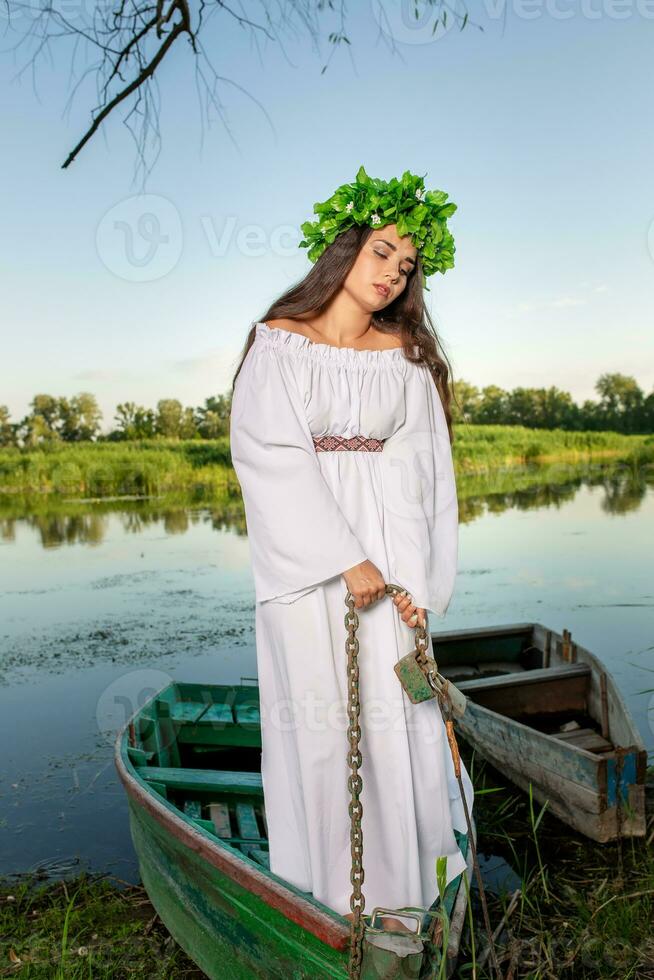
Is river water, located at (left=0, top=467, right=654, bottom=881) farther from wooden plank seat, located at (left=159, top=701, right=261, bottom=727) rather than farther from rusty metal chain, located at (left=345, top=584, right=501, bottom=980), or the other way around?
rusty metal chain, located at (left=345, top=584, right=501, bottom=980)

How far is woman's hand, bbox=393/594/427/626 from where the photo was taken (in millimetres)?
2227

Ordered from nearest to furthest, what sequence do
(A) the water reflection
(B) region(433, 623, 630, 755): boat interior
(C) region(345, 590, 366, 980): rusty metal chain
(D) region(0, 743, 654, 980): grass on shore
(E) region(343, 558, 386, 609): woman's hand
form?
(C) region(345, 590, 366, 980): rusty metal chain < (E) region(343, 558, 386, 609): woman's hand < (D) region(0, 743, 654, 980): grass on shore < (B) region(433, 623, 630, 755): boat interior < (A) the water reflection

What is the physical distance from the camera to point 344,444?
2311 mm

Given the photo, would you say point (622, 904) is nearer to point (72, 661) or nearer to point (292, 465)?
point (292, 465)

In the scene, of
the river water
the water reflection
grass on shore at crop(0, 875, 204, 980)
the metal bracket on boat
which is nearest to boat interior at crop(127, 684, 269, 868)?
grass on shore at crop(0, 875, 204, 980)

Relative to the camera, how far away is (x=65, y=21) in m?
3.38

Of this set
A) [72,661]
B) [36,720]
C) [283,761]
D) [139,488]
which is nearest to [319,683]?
[283,761]

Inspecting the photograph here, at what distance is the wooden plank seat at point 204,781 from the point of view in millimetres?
3037

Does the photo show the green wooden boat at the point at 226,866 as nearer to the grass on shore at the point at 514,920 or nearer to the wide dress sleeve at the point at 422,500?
the grass on shore at the point at 514,920

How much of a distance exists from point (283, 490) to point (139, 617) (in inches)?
246

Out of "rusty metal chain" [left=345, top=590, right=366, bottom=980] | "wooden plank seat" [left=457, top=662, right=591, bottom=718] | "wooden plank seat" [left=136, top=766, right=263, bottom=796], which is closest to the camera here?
"rusty metal chain" [left=345, top=590, right=366, bottom=980]

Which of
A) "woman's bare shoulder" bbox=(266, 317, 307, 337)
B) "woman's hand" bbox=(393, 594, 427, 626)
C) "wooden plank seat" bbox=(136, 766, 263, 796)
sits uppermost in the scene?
"woman's bare shoulder" bbox=(266, 317, 307, 337)

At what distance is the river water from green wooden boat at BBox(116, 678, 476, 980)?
2.03 ft

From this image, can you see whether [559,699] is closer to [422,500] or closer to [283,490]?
[422,500]
